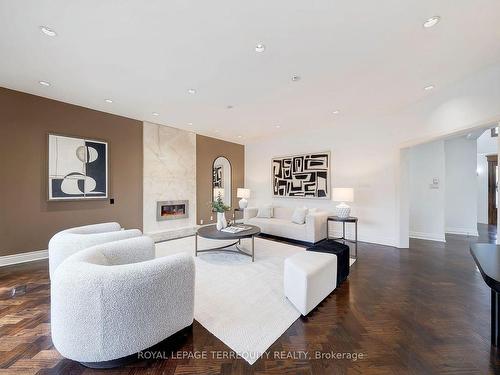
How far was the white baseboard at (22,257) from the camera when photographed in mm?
3537

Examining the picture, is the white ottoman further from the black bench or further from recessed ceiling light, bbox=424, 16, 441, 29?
recessed ceiling light, bbox=424, 16, 441, 29

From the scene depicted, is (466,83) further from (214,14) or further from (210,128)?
(210,128)

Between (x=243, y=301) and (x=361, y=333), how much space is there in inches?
47.1

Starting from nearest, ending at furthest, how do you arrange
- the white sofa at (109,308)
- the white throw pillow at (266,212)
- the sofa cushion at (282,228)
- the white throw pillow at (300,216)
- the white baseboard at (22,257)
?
the white sofa at (109,308) < the white baseboard at (22,257) < the sofa cushion at (282,228) < the white throw pillow at (300,216) < the white throw pillow at (266,212)

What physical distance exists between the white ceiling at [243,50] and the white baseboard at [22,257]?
9.20 feet

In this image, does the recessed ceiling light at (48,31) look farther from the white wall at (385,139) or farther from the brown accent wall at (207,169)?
the white wall at (385,139)

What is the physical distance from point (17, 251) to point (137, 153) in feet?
8.94

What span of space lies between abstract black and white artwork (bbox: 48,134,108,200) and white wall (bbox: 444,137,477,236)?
858 centimetres

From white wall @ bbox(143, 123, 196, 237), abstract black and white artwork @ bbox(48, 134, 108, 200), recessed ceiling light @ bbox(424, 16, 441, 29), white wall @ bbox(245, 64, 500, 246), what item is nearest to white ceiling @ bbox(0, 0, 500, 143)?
recessed ceiling light @ bbox(424, 16, 441, 29)

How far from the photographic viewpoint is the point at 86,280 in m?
1.42

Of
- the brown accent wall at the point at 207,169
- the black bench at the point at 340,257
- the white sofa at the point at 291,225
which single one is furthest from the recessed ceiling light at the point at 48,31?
the white sofa at the point at 291,225

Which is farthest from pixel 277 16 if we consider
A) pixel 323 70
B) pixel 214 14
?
pixel 323 70

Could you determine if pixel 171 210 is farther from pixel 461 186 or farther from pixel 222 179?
pixel 461 186

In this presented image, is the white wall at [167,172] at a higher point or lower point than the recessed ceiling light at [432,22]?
lower
